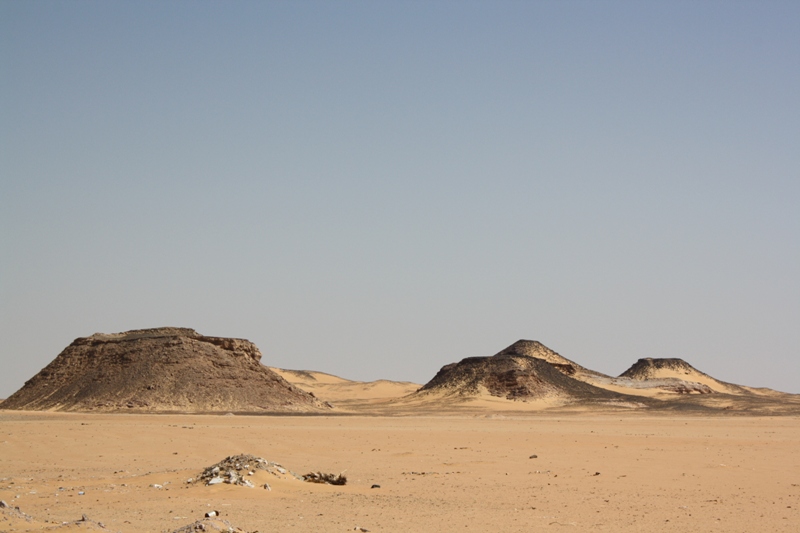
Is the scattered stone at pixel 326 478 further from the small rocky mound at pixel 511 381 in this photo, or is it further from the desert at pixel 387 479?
the small rocky mound at pixel 511 381

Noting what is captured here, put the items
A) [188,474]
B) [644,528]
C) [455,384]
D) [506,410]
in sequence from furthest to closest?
[455,384]
[506,410]
[188,474]
[644,528]

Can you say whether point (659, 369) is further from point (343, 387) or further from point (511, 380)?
point (511, 380)

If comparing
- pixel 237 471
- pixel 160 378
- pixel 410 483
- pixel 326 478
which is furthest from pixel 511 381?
pixel 237 471

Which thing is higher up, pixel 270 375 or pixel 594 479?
pixel 270 375

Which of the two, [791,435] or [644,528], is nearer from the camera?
[644,528]

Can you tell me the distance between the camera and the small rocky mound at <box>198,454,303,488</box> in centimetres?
1605

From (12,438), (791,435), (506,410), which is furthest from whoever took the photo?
(506,410)

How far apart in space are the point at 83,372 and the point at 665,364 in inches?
3300

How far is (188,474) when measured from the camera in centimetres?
1728

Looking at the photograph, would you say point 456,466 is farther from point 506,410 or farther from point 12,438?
point 506,410

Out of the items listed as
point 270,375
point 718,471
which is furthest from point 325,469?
point 270,375

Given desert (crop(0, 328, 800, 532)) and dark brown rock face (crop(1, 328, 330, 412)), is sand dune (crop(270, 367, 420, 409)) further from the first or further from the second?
desert (crop(0, 328, 800, 532))

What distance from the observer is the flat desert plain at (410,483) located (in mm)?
13680

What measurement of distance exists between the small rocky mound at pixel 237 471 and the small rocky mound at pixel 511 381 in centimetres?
5880
